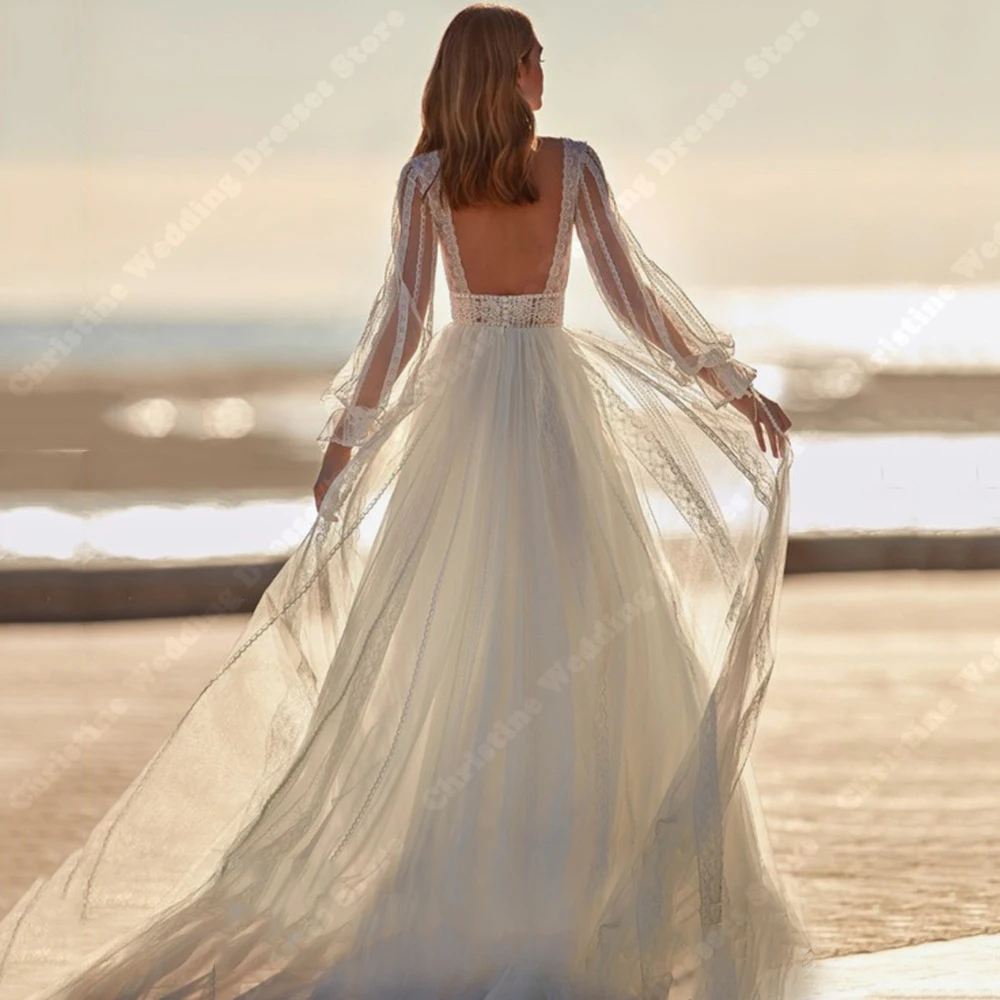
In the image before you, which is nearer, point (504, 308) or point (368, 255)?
point (504, 308)

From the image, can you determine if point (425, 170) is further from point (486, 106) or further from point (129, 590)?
point (129, 590)

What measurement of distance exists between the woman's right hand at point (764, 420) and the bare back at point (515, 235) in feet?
1.12

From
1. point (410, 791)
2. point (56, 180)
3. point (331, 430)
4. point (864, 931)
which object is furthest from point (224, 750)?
point (56, 180)

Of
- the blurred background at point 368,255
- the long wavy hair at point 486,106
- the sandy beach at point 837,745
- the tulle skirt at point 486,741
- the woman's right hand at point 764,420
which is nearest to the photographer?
the tulle skirt at point 486,741

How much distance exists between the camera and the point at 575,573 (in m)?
2.40

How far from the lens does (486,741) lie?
233cm

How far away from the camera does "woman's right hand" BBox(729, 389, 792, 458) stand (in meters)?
2.49

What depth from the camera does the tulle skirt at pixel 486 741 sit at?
222cm

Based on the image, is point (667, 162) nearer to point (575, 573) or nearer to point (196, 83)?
point (196, 83)

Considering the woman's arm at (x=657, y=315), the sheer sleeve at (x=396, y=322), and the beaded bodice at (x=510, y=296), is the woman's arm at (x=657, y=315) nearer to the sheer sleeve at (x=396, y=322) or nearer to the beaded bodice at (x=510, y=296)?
the beaded bodice at (x=510, y=296)

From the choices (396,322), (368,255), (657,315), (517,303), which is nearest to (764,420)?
(657,315)

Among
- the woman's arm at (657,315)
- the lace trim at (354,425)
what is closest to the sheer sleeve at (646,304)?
the woman's arm at (657,315)

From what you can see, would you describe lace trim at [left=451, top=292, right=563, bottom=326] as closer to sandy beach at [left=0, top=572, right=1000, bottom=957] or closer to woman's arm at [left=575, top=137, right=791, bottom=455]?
woman's arm at [left=575, top=137, right=791, bottom=455]

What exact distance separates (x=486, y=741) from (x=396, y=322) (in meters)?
0.60
